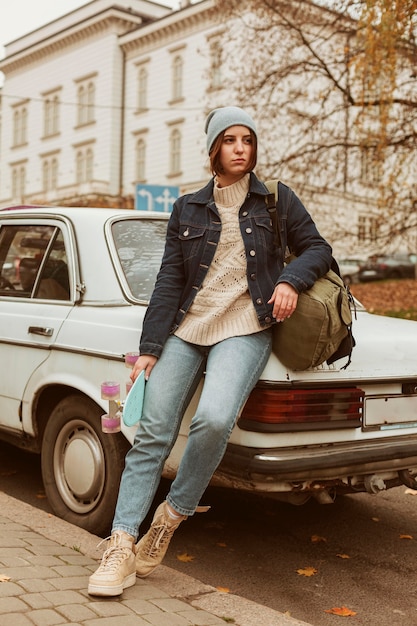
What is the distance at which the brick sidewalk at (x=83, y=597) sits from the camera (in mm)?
3043

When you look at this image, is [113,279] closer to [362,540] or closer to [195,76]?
[362,540]

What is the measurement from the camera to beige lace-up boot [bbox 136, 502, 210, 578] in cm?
355

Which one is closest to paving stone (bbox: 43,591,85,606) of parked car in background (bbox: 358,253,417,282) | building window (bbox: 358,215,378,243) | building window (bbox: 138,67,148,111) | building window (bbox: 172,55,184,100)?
building window (bbox: 358,215,378,243)

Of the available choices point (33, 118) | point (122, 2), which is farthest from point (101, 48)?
point (33, 118)

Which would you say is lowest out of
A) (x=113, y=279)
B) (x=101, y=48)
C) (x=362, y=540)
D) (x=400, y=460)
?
(x=362, y=540)

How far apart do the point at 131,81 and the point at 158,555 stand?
4468cm

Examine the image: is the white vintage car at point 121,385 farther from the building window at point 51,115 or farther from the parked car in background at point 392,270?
the building window at point 51,115

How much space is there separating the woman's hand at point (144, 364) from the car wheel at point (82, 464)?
0.62m

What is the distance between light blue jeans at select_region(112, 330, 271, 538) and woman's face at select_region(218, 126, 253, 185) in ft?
2.40

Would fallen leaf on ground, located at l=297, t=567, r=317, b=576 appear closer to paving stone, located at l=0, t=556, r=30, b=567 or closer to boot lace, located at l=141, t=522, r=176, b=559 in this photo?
boot lace, located at l=141, t=522, r=176, b=559

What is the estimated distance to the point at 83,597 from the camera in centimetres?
325

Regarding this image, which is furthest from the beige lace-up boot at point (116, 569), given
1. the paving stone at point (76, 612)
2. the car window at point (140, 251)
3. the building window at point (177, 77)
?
the building window at point (177, 77)

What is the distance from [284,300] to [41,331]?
68.7 inches

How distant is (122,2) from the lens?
47.5 meters
